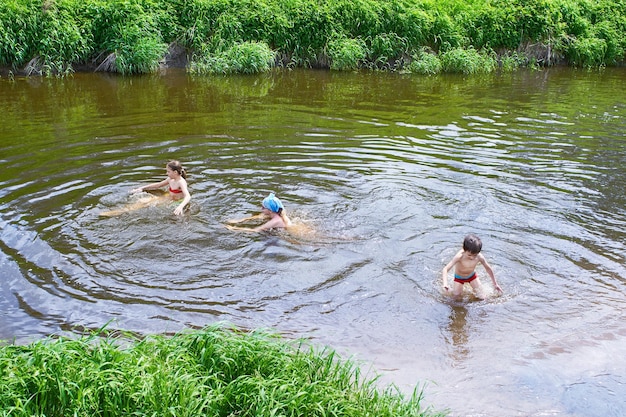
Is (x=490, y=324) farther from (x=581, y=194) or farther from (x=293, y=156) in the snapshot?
(x=293, y=156)

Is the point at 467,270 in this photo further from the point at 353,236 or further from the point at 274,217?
the point at 274,217

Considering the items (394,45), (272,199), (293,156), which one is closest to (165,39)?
(394,45)

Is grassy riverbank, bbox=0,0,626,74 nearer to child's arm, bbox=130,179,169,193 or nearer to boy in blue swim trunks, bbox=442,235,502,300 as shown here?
child's arm, bbox=130,179,169,193

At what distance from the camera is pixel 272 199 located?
10.4 meters

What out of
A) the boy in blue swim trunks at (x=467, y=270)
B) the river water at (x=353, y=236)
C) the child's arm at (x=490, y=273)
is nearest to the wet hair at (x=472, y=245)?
the boy in blue swim trunks at (x=467, y=270)

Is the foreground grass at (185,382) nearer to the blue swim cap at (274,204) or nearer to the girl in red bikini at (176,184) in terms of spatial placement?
the blue swim cap at (274,204)

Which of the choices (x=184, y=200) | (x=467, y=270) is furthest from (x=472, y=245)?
(x=184, y=200)

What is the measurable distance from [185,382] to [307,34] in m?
22.7

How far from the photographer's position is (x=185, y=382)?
518 cm

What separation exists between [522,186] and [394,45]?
15798 mm

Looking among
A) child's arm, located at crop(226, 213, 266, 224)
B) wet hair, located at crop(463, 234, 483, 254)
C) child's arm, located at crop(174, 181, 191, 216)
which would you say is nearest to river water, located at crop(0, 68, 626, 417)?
child's arm, located at crop(174, 181, 191, 216)

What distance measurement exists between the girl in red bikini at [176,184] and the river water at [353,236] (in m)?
0.34

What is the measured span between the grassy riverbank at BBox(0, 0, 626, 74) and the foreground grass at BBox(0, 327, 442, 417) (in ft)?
63.5

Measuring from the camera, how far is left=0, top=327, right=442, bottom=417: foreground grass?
4.90 m
